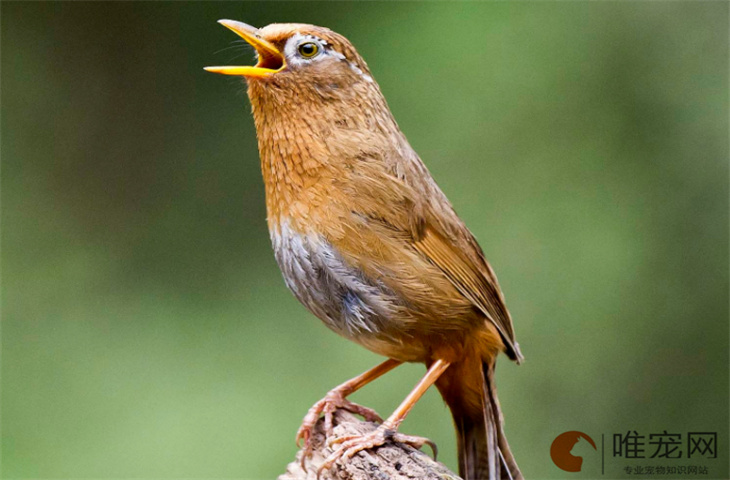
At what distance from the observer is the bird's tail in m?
3.74

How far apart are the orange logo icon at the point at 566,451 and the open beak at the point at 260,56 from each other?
2753mm

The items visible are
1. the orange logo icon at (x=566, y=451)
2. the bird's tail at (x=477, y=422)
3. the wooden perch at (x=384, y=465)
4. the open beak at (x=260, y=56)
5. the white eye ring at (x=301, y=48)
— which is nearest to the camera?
the wooden perch at (x=384, y=465)

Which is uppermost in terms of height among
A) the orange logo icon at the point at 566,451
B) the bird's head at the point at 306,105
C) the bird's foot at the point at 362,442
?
the bird's head at the point at 306,105

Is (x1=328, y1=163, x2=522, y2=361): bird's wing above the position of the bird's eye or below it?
below

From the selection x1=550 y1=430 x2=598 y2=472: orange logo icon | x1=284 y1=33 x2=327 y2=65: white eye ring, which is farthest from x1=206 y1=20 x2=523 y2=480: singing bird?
x1=550 y1=430 x2=598 y2=472: orange logo icon

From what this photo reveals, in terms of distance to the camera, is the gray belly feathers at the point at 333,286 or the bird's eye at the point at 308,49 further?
the bird's eye at the point at 308,49

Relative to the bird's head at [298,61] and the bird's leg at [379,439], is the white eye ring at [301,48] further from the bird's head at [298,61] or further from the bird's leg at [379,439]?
the bird's leg at [379,439]

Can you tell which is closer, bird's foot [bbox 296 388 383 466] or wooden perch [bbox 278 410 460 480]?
wooden perch [bbox 278 410 460 480]

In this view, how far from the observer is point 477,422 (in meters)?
3.94

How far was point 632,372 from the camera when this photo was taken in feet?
19.4

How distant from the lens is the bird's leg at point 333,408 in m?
3.83

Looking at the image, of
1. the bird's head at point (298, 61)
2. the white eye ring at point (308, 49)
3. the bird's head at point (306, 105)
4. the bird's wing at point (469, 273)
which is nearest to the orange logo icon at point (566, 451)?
the bird's wing at point (469, 273)

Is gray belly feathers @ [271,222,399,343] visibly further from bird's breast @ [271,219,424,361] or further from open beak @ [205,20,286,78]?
open beak @ [205,20,286,78]

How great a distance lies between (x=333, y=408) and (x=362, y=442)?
401mm
